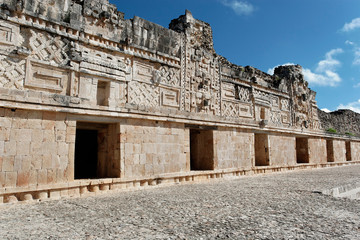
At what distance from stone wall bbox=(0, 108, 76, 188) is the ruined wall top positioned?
35 cm

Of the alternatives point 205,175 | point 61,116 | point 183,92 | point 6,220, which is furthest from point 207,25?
point 6,220

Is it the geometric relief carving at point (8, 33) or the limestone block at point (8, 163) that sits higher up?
the geometric relief carving at point (8, 33)

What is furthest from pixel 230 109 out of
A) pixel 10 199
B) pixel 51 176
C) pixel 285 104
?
pixel 10 199

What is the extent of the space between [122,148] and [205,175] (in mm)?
2947

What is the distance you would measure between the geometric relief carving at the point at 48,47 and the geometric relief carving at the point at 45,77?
191 millimetres

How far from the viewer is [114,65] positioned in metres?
6.95

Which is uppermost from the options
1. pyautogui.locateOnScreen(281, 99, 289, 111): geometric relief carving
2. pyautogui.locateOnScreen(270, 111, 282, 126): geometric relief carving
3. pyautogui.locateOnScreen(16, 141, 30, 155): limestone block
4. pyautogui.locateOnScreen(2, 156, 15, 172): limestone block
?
pyautogui.locateOnScreen(281, 99, 289, 111): geometric relief carving

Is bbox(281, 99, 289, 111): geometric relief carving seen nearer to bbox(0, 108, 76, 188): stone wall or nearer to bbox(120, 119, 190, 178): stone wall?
bbox(120, 119, 190, 178): stone wall

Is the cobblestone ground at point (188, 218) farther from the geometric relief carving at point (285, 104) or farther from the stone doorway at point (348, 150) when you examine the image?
the stone doorway at point (348, 150)

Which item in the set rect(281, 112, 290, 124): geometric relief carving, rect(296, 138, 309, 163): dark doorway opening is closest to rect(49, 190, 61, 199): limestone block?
rect(281, 112, 290, 124): geometric relief carving

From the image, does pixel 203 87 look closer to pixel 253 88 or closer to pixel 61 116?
pixel 253 88

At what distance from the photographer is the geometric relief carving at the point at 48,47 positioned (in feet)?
18.9

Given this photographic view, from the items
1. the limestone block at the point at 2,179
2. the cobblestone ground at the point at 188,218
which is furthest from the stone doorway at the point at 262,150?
the limestone block at the point at 2,179

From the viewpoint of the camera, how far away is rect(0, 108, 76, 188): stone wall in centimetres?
464
